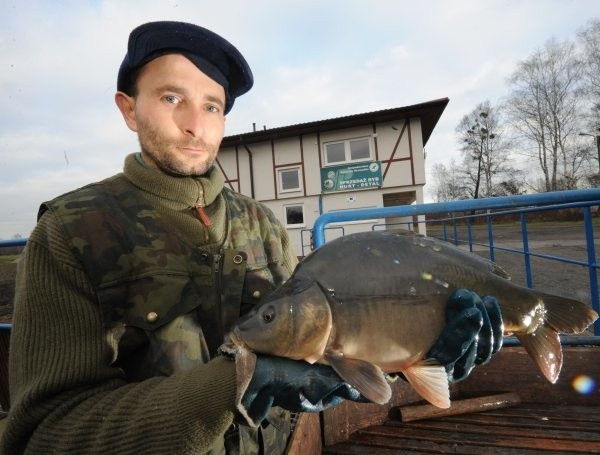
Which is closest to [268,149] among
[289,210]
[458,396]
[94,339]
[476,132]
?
[289,210]

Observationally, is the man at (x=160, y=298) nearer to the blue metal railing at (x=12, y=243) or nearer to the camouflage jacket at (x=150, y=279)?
the camouflage jacket at (x=150, y=279)

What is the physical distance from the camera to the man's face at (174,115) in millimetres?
1705

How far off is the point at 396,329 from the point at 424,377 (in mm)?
243

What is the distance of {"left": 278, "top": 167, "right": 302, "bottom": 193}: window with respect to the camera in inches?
745

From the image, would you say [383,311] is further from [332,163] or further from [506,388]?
[332,163]

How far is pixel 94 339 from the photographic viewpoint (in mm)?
1308

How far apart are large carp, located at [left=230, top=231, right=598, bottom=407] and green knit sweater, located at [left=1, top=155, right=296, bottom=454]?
25 cm

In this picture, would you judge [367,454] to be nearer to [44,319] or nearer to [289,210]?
[44,319]

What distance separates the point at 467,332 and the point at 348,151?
1756 cm

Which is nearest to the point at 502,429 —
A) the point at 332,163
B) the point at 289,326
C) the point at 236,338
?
the point at 289,326

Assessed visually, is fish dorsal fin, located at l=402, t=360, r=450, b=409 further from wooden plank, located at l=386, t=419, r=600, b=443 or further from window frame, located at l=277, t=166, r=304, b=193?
window frame, located at l=277, t=166, r=304, b=193

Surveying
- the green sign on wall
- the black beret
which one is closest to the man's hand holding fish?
the black beret

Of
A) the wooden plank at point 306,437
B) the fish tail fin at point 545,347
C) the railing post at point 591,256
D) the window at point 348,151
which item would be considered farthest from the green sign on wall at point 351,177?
the fish tail fin at point 545,347

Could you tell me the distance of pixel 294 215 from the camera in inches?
743
